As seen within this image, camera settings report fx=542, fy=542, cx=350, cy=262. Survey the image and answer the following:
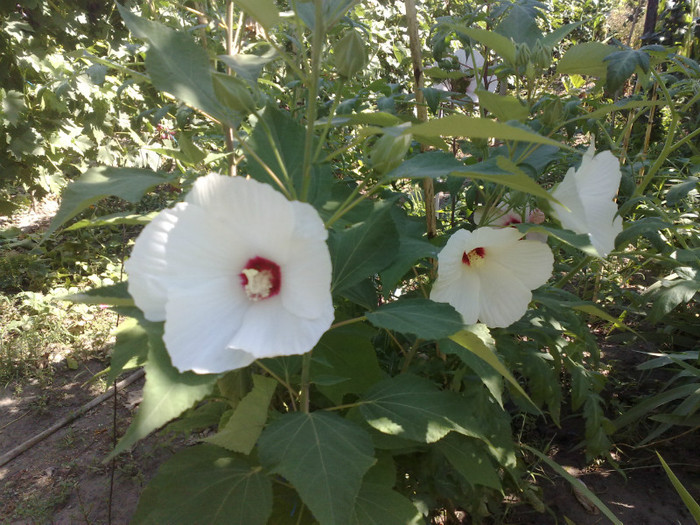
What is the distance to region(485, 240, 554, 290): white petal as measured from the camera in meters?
0.91

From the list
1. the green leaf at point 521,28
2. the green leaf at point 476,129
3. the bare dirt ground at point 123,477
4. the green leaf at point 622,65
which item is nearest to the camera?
the green leaf at point 476,129

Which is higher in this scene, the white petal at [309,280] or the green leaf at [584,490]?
the white petal at [309,280]

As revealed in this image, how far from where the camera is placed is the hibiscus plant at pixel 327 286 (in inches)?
24.9

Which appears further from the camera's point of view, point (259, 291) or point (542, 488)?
point (542, 488)

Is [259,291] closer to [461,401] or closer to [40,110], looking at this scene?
[461,401]

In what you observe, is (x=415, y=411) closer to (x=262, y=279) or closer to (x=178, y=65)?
(x=262, y=279)

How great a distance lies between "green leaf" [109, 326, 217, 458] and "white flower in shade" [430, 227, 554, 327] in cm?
44

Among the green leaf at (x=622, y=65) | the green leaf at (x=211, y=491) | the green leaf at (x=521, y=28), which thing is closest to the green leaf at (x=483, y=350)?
the green leaf at (x=211, y=491)

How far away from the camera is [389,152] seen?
687mm

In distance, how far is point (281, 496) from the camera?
3.48 ft

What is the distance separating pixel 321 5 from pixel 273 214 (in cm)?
28

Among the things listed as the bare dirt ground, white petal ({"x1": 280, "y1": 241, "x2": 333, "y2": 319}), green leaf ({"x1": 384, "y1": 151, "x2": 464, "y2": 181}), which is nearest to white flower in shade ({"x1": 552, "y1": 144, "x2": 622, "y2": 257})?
green leaf ({"x1": 384, "y1": 151, "x2": 464, "y2": 181})

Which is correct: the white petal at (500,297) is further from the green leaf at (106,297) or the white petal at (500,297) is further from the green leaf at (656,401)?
the green leaf at (656,401)

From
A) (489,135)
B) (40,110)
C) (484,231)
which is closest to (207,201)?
(489,135)
